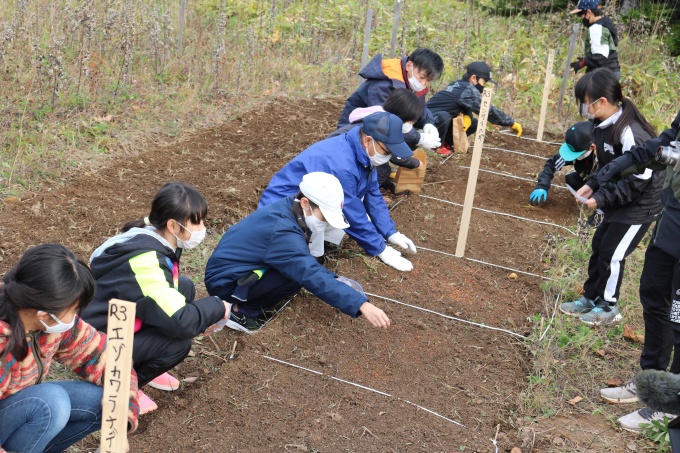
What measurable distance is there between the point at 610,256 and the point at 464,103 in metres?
2.96

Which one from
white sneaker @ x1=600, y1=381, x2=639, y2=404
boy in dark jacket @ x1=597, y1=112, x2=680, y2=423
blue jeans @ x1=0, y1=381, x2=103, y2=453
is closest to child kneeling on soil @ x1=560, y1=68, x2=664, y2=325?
boy in dark jacket @ x1=597, y1=112, x2=680, y2=423

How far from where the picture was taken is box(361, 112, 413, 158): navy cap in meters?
4.27

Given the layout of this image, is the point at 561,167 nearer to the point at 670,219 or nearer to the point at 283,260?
the point at 670,219

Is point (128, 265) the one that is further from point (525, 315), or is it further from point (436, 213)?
point (436, 213)

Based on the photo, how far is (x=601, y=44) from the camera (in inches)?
303

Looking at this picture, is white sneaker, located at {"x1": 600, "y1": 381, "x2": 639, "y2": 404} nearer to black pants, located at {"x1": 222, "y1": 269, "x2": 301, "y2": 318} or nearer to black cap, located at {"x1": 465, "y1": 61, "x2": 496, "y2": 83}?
black pants, located at {"x1": 222, "y1": 269, "x2": 301, "y2": 318}

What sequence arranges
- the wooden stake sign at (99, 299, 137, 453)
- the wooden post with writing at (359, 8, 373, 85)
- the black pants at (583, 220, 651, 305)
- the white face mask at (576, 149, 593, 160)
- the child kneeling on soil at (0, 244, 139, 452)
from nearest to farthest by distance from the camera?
the wooden stake sign at (99, 299, 137, 453), the child kneeling on soil at (0, 244, 139, 452), the black pants at (583, 220, 651, 305), the white face mask at (576, 149, 593, 160), the wooden post with writing at (359, 8, 373, 85)

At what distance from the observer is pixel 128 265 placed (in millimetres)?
2826

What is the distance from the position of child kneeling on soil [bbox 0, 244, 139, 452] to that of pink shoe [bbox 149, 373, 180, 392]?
643 mm

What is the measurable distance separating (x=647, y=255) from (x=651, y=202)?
76 centimetres

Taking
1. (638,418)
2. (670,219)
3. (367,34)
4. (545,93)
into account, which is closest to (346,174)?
(670,219)

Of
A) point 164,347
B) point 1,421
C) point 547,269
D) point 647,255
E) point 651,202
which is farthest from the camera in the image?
point 547,269

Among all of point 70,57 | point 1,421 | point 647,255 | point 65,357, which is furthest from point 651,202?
point 70,57

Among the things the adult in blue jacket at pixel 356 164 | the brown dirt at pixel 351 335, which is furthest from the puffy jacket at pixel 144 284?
the adult in blue jacket at pixel 356 164
